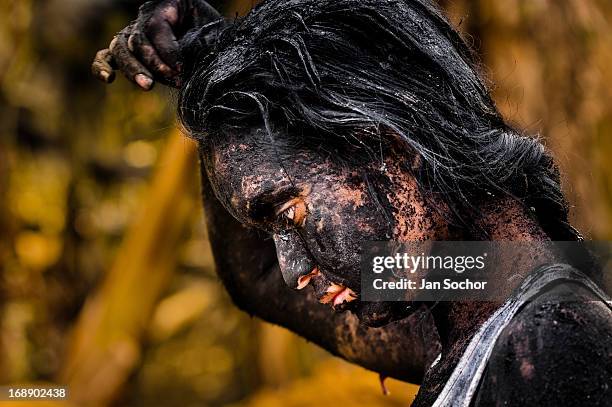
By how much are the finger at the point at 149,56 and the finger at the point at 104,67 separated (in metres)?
0.06

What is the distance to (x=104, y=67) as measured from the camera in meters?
1.87

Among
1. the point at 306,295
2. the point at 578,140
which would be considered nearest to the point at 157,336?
the point at 578,140

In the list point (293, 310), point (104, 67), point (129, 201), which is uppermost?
point (104, 67)

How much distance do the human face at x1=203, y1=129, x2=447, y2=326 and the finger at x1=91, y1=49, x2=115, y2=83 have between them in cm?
31

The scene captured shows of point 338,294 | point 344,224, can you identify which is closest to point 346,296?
point 338,294

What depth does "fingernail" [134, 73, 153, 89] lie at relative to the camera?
1.82m

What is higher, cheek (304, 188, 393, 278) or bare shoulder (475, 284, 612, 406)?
cheek (304, 188, 393, 278)

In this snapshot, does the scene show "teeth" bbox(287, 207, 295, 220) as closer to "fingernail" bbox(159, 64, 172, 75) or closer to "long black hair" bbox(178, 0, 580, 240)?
"long black hair" bbox(178, 0, 580, 240)

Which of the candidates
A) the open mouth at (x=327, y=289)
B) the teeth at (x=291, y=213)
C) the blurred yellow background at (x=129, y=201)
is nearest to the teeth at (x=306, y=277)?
the open mouth at (x=327, y=289)

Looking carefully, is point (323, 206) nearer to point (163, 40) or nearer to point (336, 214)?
point (336, 214)

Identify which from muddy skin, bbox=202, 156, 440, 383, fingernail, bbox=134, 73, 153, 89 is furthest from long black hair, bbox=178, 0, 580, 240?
muddy skin, bbox=202, 156, 440, 383

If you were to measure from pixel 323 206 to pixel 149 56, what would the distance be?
1.57 ft

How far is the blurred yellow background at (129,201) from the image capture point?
4.31m

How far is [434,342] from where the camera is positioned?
1997mm
